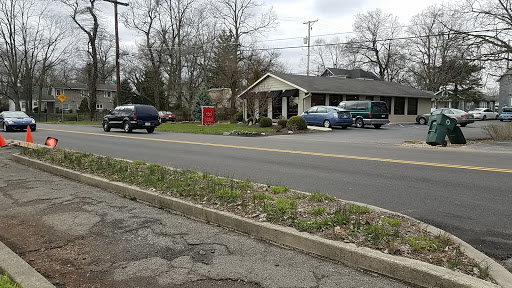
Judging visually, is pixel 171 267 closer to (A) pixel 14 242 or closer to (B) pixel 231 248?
(B) pixel 231 248

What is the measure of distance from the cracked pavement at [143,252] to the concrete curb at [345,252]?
0.10 m

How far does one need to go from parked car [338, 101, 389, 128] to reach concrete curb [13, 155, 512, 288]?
2493 cm

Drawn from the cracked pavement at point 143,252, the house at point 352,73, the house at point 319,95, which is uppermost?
the house at point 352,73

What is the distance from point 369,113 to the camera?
2886 centimetres

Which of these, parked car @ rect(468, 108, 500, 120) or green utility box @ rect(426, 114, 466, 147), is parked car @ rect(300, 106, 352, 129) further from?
parked car @ rect(468, 108, 500, 120)

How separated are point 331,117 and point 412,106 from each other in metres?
16.7

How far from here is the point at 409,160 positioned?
11.1 m

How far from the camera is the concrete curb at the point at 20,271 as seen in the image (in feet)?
11.0

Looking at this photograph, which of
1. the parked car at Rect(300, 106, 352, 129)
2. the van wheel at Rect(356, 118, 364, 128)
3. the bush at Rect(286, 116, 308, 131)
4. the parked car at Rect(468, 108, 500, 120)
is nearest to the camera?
the bush at Rect(286, 116, 308, 131)

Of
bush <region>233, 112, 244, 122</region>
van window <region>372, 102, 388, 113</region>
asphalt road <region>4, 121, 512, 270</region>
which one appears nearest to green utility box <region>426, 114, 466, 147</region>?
asphalt road <region>4, 121, 512, 270</region>

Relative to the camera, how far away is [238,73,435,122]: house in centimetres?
3312

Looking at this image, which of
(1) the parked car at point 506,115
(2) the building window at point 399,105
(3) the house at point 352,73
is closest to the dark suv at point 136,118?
(2) the building window at point 399,105

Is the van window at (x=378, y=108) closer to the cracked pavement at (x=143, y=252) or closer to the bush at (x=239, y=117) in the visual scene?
the bush at (x=239, y=117)

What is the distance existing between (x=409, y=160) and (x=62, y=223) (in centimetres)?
906
